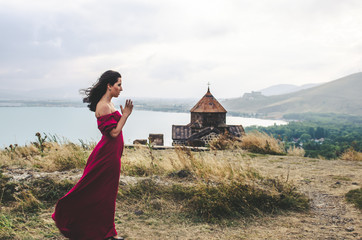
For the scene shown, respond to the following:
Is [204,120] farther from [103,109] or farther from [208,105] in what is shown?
[103,109]

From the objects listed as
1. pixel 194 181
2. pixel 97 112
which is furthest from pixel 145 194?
pixel 97 112

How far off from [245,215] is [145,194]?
6.14 feet

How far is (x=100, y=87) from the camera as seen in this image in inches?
136

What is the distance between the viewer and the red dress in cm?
318

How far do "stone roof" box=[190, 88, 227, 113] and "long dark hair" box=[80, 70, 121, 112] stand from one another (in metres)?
22.7

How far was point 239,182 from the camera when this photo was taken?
480cm

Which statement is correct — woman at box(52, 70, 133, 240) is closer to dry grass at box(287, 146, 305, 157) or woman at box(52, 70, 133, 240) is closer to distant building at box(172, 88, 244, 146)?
dry grass at box(287, 146, 305, 157)

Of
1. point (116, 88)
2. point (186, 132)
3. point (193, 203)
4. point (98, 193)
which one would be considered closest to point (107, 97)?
point (116, 88)

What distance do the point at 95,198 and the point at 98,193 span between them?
7 cm

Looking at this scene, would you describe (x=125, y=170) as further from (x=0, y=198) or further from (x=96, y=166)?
(x=96, y=166)

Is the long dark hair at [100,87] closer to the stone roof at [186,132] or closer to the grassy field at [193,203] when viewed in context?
the grassy field at [193,203]

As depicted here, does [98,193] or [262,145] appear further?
[262,145]

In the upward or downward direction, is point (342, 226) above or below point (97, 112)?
below

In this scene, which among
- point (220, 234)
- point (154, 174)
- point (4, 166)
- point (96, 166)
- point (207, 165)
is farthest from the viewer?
point (4, 166)
